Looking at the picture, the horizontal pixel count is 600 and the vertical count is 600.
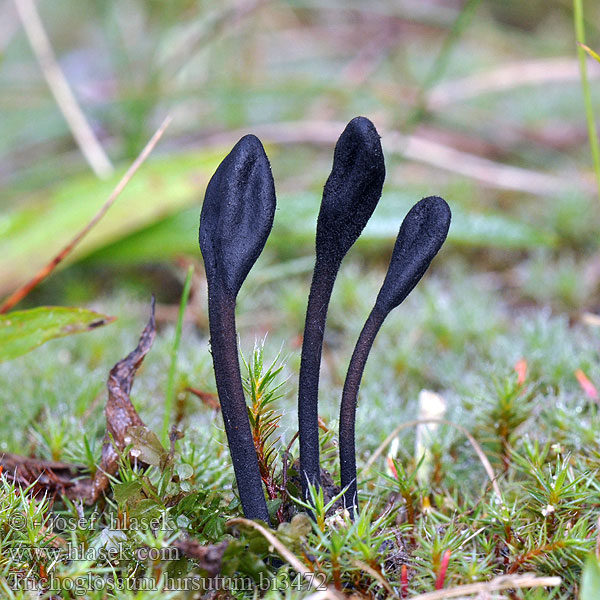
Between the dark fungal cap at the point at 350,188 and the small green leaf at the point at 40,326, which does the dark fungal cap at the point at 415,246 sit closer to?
the dark fungal cap at the point at 350,188

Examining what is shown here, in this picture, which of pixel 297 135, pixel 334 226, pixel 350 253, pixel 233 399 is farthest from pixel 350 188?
pixel 297 135

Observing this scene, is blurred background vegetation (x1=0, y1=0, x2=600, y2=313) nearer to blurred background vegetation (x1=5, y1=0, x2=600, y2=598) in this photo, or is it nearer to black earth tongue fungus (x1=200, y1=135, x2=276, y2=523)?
blurred background vegetation (x1=5, y1=0, x2=600, y2=598)

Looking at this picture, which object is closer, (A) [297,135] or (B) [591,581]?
(B) [591,581]

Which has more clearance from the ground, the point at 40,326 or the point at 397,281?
the point at 397,281

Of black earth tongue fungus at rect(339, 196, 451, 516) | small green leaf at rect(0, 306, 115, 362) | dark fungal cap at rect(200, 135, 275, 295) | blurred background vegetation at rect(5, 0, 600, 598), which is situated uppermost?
dark fungal cap at rect(200, 135, 275, 295)

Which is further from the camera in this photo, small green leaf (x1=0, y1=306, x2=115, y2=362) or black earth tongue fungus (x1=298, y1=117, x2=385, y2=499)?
small green leaf (x1=0, y1=306, x2=115, y2=362)

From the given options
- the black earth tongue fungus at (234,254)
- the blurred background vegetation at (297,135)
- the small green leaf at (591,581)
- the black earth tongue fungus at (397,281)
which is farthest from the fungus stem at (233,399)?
the blurred background vegetation at (297,135)

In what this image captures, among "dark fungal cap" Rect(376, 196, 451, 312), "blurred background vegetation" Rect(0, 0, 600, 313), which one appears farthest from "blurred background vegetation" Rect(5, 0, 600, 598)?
"dark fungal cap" Rect(376, 196, 451, 312)

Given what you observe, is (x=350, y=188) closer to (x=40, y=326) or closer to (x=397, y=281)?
(x=397, y=281)
